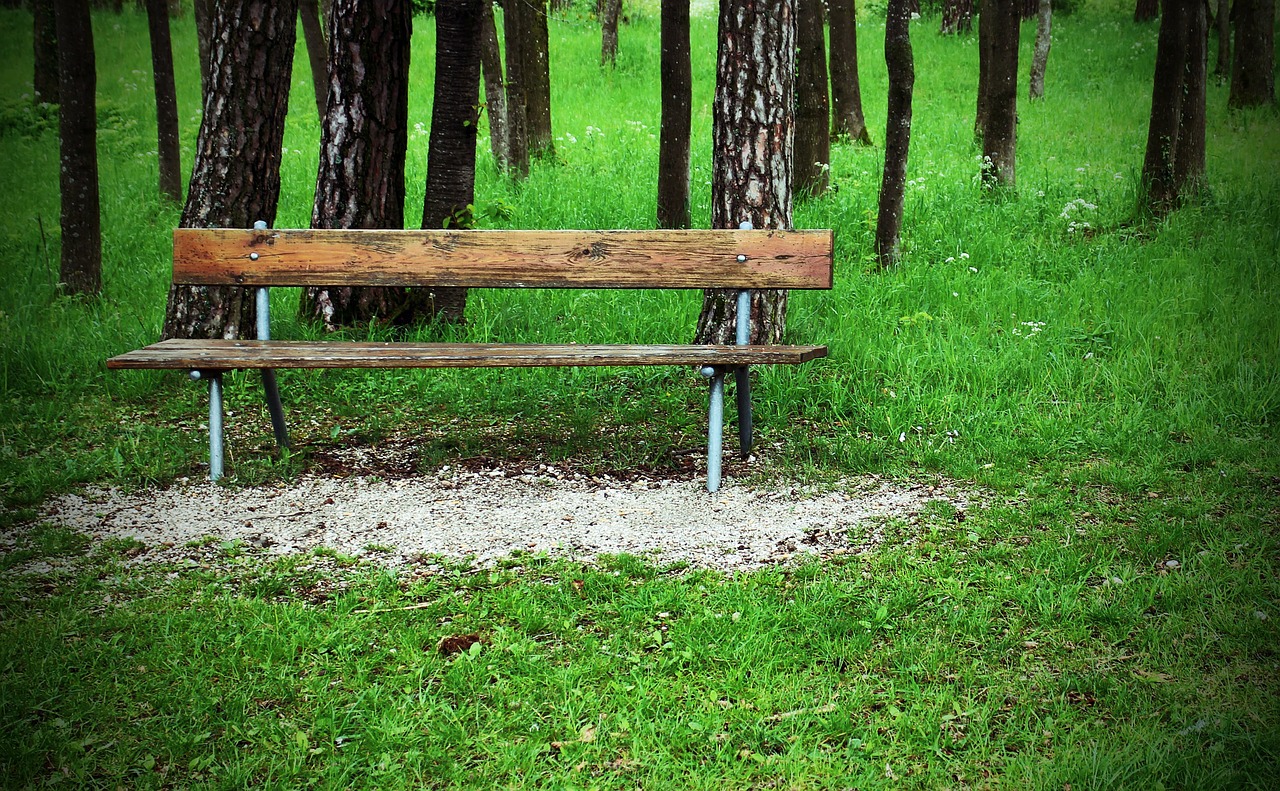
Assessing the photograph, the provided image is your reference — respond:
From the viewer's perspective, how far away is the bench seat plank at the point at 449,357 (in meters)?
4.21

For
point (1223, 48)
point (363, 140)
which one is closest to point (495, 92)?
point (363, 140)

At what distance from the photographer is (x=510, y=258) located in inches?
184

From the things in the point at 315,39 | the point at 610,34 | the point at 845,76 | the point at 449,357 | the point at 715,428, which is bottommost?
the point at 715,428

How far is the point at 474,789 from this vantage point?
2443 mm

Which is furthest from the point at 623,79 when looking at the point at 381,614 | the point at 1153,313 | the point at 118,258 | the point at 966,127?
the point at 381,614

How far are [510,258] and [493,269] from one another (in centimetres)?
10

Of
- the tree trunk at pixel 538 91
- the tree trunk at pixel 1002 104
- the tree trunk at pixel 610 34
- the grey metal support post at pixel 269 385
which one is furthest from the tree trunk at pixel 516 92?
the tree trunk at pixel 610 34

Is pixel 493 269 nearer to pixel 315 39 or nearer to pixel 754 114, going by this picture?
pixel 754 114

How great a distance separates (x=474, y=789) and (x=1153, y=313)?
5.44 meters

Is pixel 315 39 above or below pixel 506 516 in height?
above

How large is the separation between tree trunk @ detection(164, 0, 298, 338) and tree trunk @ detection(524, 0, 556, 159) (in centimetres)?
556

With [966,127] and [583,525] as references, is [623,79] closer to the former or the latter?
[966,127]

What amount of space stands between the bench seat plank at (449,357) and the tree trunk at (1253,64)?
1285cm

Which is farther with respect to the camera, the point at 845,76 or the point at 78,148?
the point at 845,76
